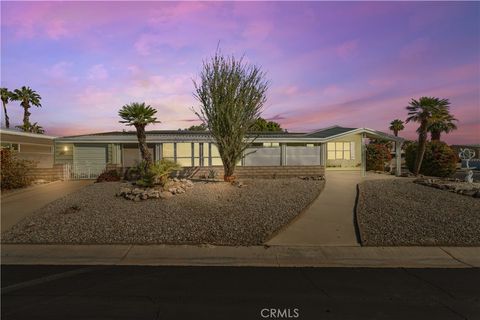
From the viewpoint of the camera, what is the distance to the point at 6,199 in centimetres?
1433

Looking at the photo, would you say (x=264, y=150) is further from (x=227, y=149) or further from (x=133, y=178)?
(x=133, y=178)

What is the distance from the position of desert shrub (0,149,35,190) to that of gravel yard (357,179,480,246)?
46.1 ft

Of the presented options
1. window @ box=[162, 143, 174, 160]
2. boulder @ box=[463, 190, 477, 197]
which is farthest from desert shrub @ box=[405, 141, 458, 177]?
window @ box=[162, 143, 174, 160]

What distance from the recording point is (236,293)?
5.71 m

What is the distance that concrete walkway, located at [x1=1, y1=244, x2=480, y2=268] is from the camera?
7.54 m

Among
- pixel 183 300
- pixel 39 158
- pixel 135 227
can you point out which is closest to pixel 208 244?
pixel 135 227

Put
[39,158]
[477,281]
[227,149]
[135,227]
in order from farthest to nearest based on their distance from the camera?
[39,158] → [227,149] → [135,227] → [477,281]

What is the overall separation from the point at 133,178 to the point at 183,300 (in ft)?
44.1

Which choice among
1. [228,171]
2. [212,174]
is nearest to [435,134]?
[212,174]

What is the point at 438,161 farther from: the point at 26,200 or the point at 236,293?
the point at 26,200

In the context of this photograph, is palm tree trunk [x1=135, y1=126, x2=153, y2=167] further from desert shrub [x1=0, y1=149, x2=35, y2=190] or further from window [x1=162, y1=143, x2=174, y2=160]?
window [x1=162, y1=143, x2=174, y2=160]

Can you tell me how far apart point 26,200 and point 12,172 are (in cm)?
316

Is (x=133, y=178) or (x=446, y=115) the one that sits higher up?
(x=446, y=115)

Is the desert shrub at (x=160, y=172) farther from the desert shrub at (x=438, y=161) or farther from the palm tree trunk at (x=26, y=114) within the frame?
the palm tree trunk at (x=26, y=114)
